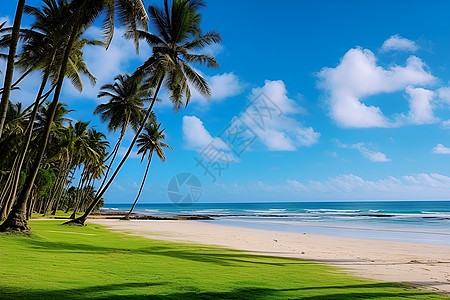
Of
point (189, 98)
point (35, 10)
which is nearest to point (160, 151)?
point (189, 98)

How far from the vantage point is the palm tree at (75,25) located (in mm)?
11484

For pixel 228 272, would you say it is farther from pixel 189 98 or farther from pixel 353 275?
pixel 189 98

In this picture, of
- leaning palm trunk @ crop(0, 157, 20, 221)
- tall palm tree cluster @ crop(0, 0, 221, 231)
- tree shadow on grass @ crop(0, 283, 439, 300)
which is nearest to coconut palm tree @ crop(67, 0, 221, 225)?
tall palm tree cluster @ crop(0, 0, 221, 231)

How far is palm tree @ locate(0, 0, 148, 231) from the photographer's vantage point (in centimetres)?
1148

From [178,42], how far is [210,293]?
1702cm

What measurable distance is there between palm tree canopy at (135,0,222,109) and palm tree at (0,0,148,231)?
5.57m

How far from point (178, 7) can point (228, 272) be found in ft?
52.9

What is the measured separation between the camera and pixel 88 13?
12.5 metres

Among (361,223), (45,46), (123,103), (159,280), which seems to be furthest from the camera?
(361,223)

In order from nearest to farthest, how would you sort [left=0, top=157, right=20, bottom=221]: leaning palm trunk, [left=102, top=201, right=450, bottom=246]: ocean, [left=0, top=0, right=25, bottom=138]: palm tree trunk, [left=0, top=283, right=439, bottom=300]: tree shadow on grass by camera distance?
[left=0, top=283, right=439, bottom=300]: tree shadow on grass
[left=0, top=0, right=25, bottom=138]: palm tree trunk
[left=0, top=157, right=20, bottom=221]: leaning palm trunk
[left=102, top=201, right=450, bottom=246]: ocean

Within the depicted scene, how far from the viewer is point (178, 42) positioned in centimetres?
2002

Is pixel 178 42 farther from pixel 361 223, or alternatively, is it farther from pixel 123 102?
pixel 361 223

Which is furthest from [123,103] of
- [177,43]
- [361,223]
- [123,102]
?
[361,223]

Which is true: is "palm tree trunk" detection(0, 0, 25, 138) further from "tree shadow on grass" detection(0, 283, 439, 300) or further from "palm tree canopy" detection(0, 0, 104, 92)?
"tree shadow on grass" detection(0, 283, 439, 300)
